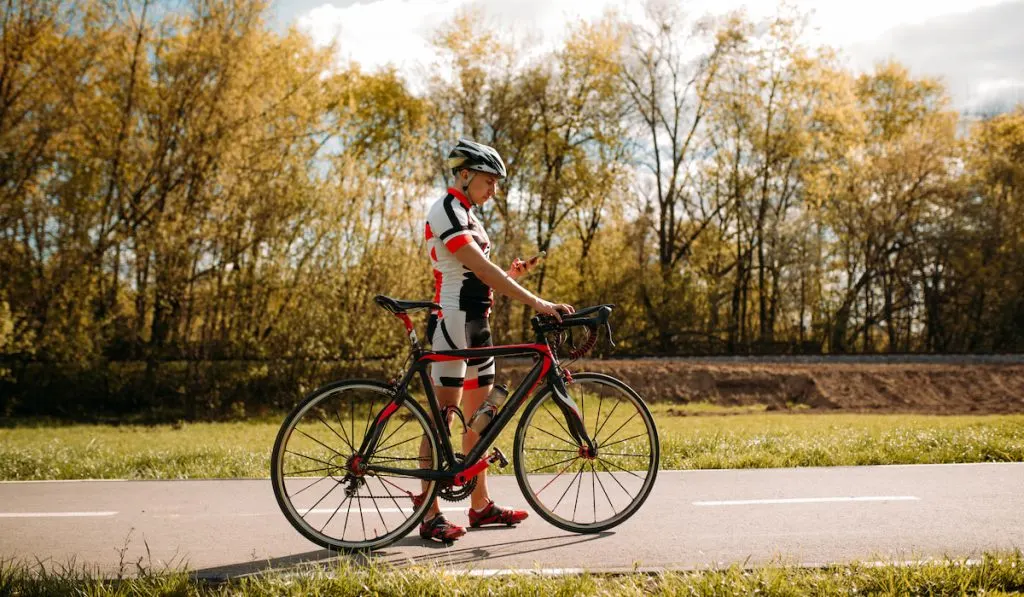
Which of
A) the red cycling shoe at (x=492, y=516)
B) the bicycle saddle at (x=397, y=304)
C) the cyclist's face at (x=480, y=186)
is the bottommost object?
the red cycling shoe at (x=492, y=516)

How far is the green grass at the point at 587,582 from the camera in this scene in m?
3.54

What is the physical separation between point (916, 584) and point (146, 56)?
21.8 meters

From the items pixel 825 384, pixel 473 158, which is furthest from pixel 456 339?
pixel 825 384

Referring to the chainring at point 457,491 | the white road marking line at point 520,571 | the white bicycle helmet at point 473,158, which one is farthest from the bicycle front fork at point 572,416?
the white bicycle helmet at point 473,158

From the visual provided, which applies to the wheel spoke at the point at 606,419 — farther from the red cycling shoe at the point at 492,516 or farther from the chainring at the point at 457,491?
the chainring at the point at 457,491

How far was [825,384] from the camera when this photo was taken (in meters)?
20.9

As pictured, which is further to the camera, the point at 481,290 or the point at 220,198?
the point at 220,198

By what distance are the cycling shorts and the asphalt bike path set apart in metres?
0.94

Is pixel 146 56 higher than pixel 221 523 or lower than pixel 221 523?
higher

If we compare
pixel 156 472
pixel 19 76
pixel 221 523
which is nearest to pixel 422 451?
pixel 221 523

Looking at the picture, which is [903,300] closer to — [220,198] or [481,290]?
[220,198]

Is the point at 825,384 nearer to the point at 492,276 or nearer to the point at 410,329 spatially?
the point at 492,276

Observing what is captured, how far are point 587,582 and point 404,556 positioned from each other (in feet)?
4.13

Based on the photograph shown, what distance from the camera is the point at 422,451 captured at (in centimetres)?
467
